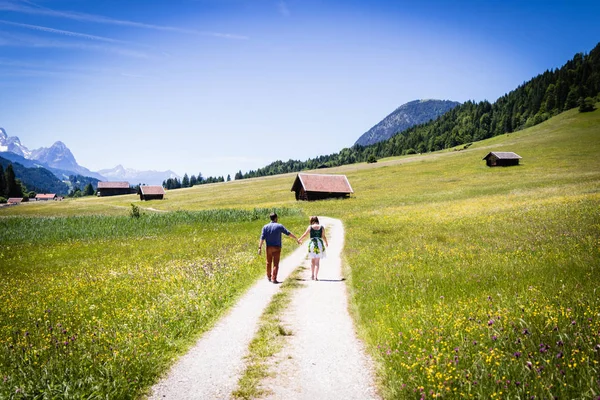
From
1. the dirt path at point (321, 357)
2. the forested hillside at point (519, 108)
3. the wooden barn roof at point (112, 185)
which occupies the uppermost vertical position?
the forested hillside at point (519, 108)

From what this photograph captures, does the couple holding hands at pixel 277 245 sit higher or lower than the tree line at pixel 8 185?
lower

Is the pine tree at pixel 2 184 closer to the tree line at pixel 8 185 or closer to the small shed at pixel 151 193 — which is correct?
the tree line at pixel 8 185

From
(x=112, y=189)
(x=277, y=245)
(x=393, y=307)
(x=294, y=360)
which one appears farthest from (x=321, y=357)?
(x=112, y=189)

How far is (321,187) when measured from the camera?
68938 millimetres

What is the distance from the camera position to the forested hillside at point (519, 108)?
459 ft

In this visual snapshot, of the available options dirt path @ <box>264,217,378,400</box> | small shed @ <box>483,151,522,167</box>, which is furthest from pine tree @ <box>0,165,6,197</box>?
small shed @ <box>483,151,522,167</box>

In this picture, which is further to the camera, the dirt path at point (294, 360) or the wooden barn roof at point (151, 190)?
the wooden barn roof at point (151, 190)

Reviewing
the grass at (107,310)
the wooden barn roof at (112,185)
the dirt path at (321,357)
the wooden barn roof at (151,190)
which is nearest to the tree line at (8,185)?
the wooden barn roof at (112,185)

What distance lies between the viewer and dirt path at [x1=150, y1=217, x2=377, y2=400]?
545 centimetres

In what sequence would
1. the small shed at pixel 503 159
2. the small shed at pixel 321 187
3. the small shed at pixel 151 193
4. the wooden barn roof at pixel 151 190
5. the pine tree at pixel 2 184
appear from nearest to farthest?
the small shed at pixel 321 187
the small shed at pixel 503 159
the small shed at pixel 151 193
the wooden barn roof at pixel 151 190
the pine tree at pixel 2 184

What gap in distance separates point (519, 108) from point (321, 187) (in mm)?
145609

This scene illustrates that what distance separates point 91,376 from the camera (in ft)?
18.1

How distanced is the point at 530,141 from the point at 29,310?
126m

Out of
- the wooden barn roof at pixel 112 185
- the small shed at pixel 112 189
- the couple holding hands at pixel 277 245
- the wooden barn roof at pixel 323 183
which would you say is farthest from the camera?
the small shed at pixel 112 189
